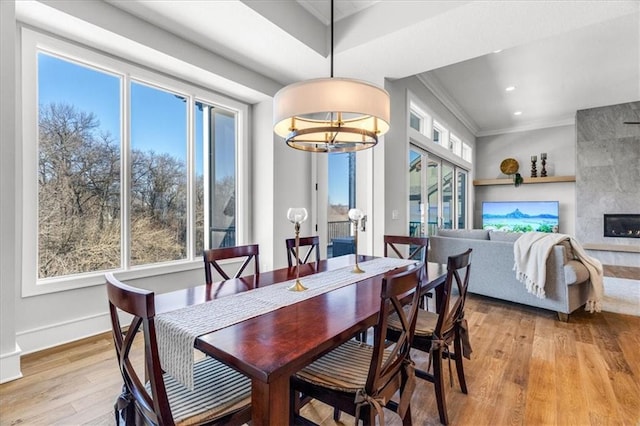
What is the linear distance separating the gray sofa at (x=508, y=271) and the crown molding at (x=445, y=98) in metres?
2.28

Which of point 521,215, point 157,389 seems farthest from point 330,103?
point 521,215

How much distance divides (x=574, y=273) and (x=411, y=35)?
9.17ft

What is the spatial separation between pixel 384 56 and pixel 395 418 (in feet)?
10.2

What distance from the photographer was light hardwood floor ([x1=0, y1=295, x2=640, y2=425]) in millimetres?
1767

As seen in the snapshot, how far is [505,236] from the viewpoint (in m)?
3.78

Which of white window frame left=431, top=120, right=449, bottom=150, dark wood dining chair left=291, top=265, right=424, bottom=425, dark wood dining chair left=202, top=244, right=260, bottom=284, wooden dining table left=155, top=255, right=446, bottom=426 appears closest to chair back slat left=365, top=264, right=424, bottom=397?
dark wood dining chair left=291, top=265, right=424, bottom=425

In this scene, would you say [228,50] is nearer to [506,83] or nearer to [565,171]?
[506,83]

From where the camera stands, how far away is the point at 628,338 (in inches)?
112

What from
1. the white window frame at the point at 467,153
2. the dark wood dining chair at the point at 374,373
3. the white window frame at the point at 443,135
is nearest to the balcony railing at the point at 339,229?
the white window frame at the point at 443,135

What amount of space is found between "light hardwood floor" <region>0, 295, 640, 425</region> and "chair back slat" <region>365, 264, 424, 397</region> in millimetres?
656

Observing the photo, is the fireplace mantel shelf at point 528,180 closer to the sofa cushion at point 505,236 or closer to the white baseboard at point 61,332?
the sofa cushion at point 505,236

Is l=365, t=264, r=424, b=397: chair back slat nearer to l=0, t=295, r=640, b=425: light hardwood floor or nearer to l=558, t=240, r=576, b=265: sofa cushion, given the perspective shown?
l=0, t=295, r=640, b=425: light hardwood floor

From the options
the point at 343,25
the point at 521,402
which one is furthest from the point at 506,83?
the point at 521,402

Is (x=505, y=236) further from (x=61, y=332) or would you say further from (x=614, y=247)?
(x=61, y=332)
